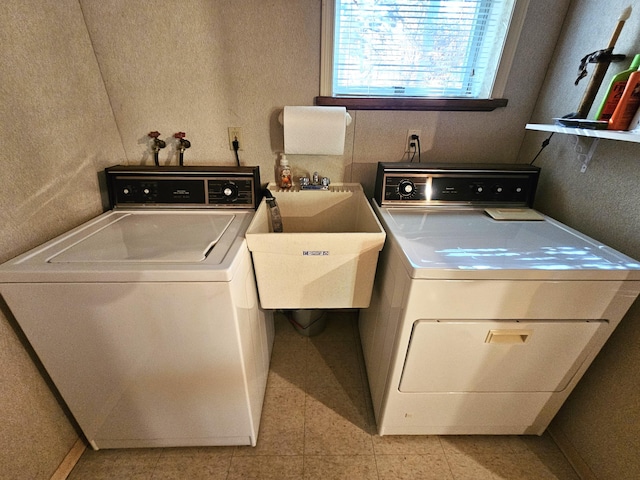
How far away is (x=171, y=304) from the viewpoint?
839 mm

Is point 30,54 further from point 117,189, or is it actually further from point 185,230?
point 185,230

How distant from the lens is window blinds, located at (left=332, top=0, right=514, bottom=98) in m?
1.32

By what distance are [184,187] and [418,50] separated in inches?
54.0

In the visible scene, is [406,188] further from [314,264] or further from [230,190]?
[230,190]

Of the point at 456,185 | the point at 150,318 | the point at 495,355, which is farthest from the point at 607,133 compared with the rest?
the point at 150,318

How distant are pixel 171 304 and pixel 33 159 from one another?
77cm

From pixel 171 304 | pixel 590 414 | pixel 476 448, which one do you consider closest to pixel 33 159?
pixel 171 304

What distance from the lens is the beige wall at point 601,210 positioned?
97cm

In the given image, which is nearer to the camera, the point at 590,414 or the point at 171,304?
the point at 171,304

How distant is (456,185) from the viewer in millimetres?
1363

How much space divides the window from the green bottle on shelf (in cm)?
47

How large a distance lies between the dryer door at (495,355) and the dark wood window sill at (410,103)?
1096 millimetres

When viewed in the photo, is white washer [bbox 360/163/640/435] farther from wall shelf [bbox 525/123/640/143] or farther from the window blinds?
the window blinds

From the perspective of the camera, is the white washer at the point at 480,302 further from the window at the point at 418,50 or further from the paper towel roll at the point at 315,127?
the window at the point at 418,50
